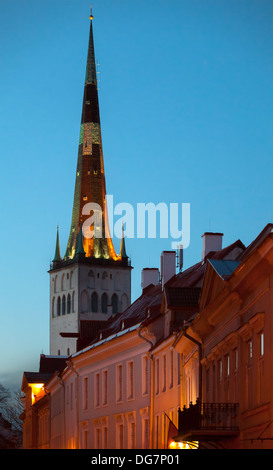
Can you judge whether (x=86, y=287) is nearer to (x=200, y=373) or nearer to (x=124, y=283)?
(x=124, y=283)

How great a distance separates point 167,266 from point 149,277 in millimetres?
9854

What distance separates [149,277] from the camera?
70875 millimetres

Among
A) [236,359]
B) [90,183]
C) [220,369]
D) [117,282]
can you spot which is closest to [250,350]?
[236,359]

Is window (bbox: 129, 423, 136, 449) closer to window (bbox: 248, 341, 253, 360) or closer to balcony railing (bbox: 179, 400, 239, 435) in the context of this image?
balcony railing (bbox: 179, 400, 239, 435)

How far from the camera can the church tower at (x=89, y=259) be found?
172 m

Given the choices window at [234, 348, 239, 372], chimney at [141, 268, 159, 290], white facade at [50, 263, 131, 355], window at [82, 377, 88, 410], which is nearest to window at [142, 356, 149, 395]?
window at [82, 377, 88, 410]

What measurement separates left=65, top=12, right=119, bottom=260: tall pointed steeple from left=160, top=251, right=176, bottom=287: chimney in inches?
4399

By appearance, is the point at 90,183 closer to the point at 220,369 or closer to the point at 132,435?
the point at 132,435

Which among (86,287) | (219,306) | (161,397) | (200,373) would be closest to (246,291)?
(219,306)

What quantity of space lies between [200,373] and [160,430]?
33.1 feet

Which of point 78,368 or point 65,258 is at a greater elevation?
point 65,258

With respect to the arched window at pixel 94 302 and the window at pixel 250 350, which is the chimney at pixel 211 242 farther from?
the arched window at pixel 94 302
